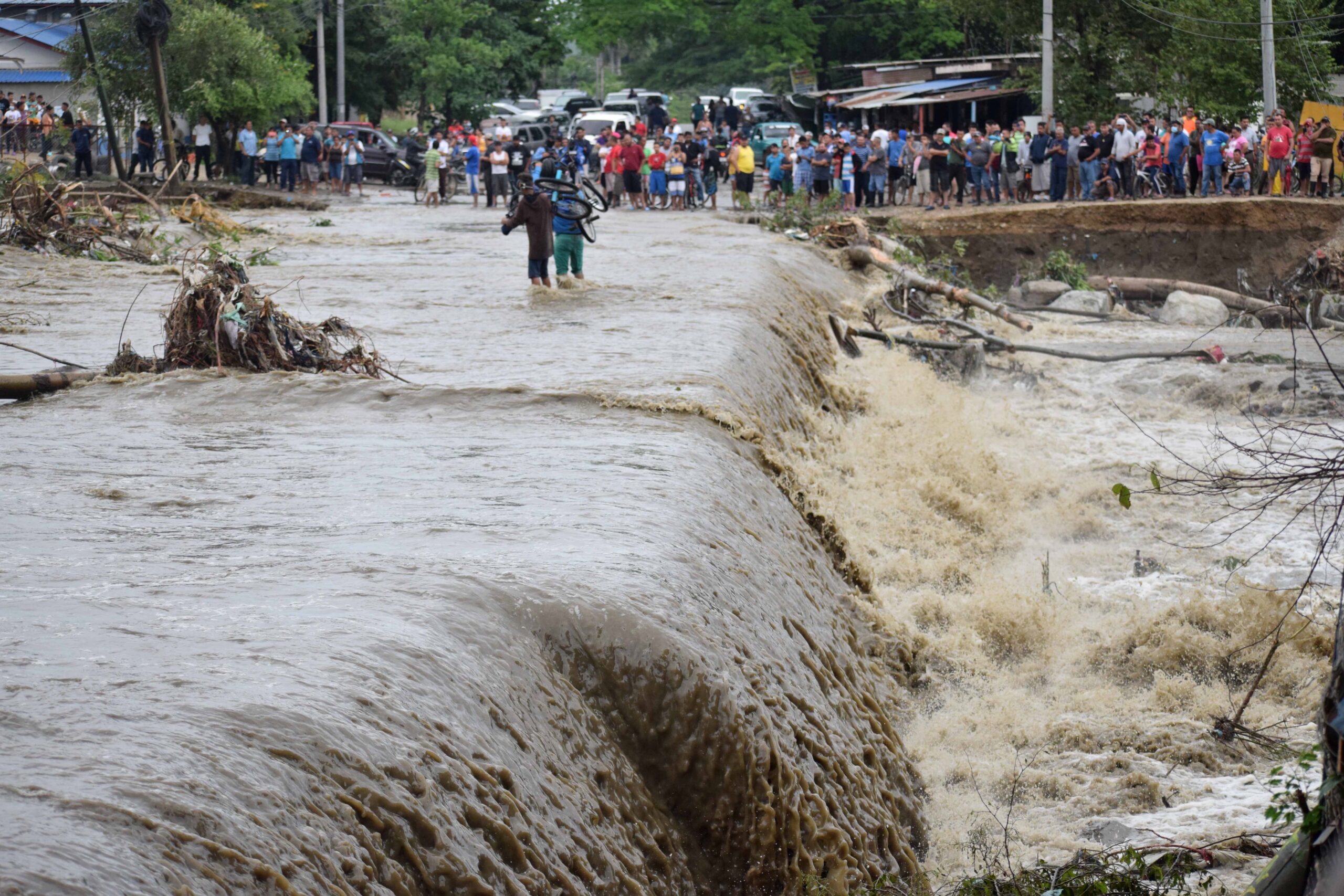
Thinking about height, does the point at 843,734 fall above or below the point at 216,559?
below

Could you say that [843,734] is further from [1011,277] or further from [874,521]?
[1011,277]

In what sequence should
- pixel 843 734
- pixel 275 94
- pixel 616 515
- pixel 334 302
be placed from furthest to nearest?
pixel 275 94
pixel 334 302
pixel 616 515
pixel 843 734

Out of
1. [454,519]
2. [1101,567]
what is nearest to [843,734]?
[454,519]

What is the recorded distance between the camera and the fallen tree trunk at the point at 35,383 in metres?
10.9

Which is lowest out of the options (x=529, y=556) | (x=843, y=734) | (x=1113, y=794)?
(x=1113, y=794)

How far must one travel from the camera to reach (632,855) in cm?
547

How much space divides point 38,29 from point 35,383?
41.0 metres

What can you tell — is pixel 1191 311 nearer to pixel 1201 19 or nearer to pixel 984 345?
pixel 984 345

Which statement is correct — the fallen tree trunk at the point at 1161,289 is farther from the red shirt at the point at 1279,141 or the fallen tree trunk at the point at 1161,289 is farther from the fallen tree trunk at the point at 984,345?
the fallen tree trunk at the point at 984,345

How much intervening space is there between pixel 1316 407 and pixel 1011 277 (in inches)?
431

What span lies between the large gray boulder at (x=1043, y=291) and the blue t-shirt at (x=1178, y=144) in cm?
319

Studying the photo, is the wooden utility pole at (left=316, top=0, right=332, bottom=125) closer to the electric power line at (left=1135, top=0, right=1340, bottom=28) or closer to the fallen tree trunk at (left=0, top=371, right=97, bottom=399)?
the electric power line at (left=1135, top=0, right=1340, bottom=28)

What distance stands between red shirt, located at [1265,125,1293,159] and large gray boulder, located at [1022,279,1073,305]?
13.8 ft

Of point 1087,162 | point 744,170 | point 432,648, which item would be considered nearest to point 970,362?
point 1087,162
